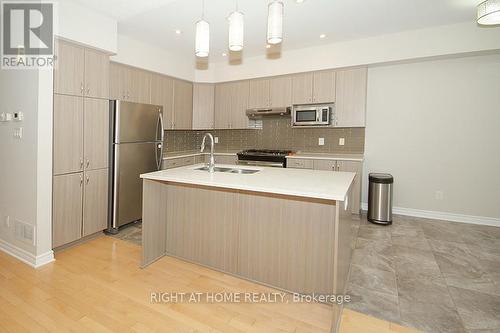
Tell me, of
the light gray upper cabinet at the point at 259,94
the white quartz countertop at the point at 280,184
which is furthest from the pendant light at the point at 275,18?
the light gray upper cabinet at the point at 259,94

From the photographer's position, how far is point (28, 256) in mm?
2598

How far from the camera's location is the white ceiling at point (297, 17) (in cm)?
295

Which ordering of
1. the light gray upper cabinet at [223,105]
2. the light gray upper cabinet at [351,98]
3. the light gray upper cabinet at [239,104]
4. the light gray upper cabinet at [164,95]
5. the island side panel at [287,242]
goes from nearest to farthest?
the island side panel at [287,242] → the light gray upper cabinet at [351,98] → the light gray upper cabinet at [164,95] → the light gray upper cabinet at [239,104] → the light gray upper cabinet at [223,105]

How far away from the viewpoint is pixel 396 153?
4285 millimetres

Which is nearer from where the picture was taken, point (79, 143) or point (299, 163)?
point (79, 143)

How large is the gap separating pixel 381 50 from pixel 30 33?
4270 mm

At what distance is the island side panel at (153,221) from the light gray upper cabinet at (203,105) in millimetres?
2917

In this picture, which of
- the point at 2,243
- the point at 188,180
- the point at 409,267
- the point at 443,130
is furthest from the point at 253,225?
the point at 443,130

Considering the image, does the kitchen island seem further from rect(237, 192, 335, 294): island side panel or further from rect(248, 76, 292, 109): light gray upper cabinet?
rect(248, 76, 292, 109): light gray upper cabinet

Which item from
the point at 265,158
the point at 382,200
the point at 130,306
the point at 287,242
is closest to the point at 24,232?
the point at 130,306

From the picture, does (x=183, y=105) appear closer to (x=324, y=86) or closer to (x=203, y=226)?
(x=324, y=86)

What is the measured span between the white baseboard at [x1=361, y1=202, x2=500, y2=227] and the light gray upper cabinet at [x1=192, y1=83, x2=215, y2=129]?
335cm

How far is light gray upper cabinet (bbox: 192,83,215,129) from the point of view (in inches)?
211

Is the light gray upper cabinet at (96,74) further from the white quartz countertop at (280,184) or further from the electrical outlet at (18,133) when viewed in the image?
the white quartz countertop at (280,184)
